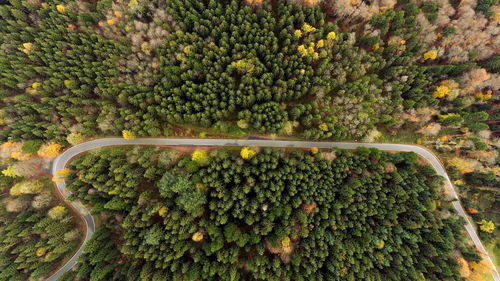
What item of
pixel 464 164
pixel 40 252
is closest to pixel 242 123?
pixel 40 252

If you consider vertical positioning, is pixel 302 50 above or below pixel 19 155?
above

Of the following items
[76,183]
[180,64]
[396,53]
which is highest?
[396,53]

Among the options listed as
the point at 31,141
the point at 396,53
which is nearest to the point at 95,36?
the point at 31,141

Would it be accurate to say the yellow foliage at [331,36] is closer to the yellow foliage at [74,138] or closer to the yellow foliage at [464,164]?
the yellow foliage at [464,164]

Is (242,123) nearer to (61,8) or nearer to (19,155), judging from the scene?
(19,155)

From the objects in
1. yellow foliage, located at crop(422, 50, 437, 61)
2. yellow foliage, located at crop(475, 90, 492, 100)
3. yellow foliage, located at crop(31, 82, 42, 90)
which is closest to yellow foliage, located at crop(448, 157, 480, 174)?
yellow foliage, located at crop(475, 90, 492, 100)

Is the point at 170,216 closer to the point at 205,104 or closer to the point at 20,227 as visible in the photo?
the point at 205,104
